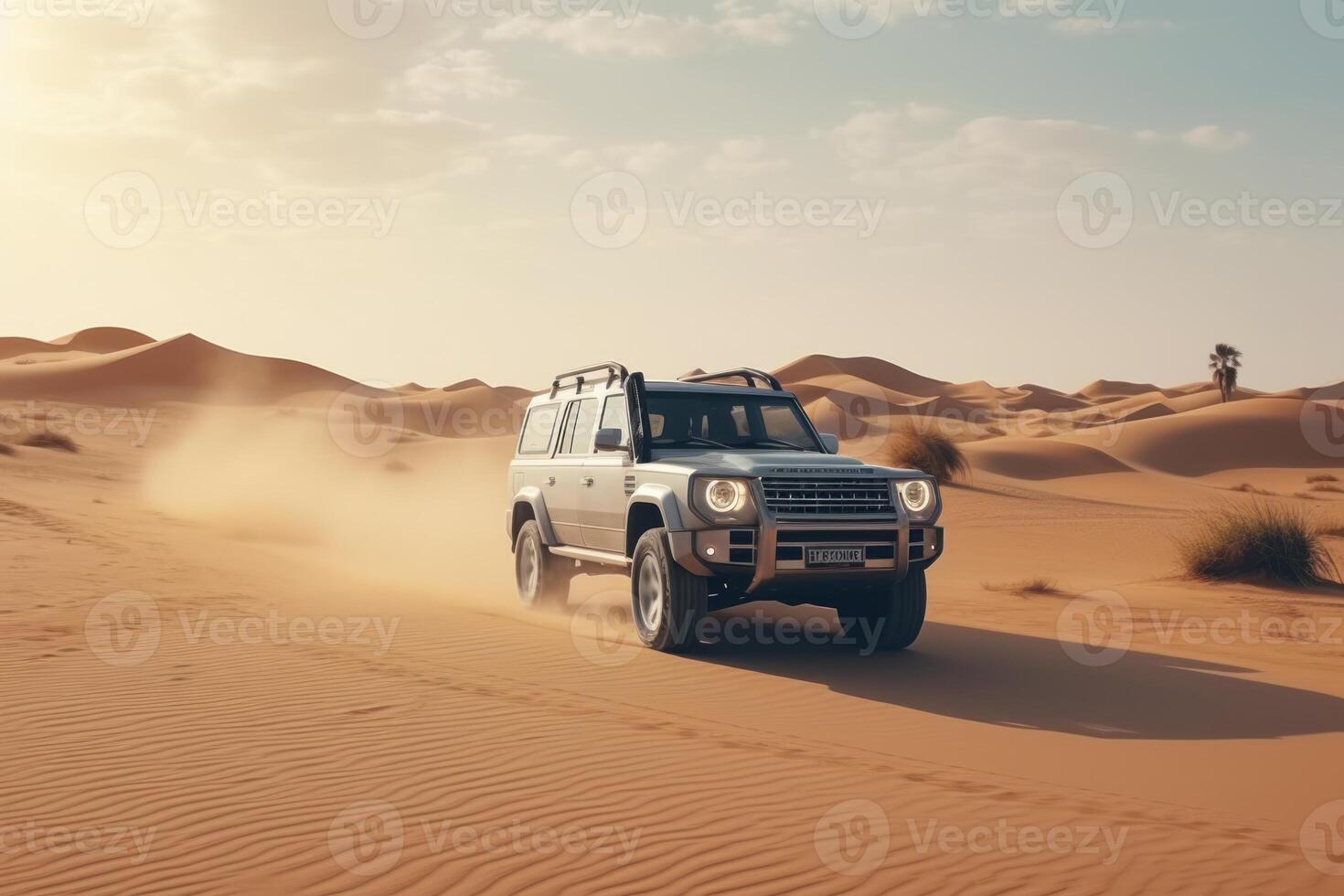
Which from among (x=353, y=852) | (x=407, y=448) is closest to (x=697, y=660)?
(x=353, y=852)

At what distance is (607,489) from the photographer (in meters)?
10.5

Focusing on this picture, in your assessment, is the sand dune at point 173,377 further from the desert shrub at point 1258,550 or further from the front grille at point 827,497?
the front grille at point 827,497

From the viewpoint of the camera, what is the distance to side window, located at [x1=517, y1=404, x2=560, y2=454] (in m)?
12.4

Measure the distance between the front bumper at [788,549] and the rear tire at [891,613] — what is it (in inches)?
24.9

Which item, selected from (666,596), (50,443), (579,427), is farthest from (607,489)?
(50,443)

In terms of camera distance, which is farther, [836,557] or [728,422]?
[728,422]

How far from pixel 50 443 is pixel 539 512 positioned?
2609 cm

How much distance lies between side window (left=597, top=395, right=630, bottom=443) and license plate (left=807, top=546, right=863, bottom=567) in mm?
2142

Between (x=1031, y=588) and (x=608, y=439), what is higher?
(x=608, y=439)

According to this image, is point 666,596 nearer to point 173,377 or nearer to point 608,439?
point 608,439

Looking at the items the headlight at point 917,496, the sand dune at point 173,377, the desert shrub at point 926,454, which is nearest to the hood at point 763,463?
the headlight at point 917,496

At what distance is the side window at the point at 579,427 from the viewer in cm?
1127

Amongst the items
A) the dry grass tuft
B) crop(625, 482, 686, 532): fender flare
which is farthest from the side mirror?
the dry grass tuft

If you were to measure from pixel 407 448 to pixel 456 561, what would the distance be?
23.2m
